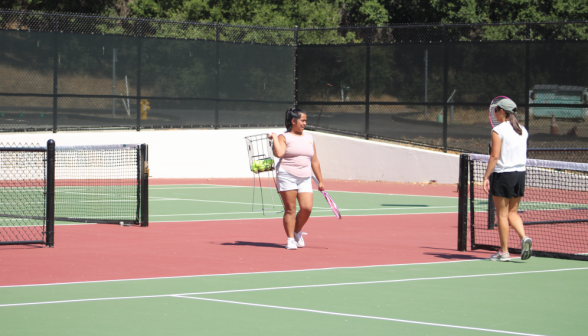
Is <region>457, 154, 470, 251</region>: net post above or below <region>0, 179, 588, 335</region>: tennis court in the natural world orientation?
above

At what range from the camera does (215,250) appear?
32.1ft

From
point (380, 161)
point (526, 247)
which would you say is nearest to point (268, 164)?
point (526, 247)

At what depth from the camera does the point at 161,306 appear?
253 inches

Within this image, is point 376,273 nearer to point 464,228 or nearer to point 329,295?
point 329,295

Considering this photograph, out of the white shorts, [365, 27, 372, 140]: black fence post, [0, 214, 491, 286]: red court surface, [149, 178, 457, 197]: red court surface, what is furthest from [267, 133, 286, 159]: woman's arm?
[365, 27, 372, 140]: black fence post

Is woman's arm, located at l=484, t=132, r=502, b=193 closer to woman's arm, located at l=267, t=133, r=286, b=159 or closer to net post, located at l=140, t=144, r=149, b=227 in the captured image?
woman's arm, located at l=267, t=133, r=286, b=159

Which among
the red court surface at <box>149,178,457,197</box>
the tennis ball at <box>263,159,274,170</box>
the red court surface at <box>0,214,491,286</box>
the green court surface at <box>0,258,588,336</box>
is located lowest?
the green court surface at <box>0,258,588,336</box>

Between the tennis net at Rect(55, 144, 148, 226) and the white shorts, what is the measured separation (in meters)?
2.99

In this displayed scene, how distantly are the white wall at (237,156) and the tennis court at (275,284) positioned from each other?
873 centimetres

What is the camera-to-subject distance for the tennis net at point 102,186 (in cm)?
1251

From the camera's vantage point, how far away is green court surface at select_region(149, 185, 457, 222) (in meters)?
14.2

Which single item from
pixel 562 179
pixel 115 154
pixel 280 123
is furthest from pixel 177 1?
pixel 562 179

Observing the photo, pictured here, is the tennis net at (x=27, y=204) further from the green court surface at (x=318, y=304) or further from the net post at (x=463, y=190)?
the net post at (x=463, y=190)

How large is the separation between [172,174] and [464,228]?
13413 mm
